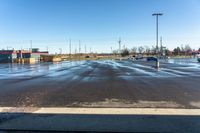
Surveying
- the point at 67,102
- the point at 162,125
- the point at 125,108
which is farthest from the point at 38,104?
the point at 162,125

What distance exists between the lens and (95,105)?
10234 millimetres

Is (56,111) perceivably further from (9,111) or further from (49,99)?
(49,99)

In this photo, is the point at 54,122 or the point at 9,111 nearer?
the point at 54,122

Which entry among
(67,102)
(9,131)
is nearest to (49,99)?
(67,102)

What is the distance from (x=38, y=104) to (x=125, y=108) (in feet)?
Answer: 10.1

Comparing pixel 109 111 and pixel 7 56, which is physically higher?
pixel 7 56

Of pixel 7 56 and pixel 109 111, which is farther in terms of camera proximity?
pixel 7 56

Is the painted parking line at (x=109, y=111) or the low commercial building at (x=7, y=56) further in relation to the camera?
the low commercial building at (x=7, y=56)

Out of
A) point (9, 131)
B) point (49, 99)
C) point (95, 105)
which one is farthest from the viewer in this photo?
point (49, 99)

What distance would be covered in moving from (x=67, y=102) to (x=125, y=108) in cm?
246

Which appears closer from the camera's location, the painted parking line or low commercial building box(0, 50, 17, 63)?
the painted parking line

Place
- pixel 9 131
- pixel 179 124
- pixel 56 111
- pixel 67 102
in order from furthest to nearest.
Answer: pixel 67 102
pixel 56 111
pixel 179 124
pixel 9 131

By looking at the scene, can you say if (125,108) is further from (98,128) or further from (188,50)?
(188,50)

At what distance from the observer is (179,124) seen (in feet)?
23.6
